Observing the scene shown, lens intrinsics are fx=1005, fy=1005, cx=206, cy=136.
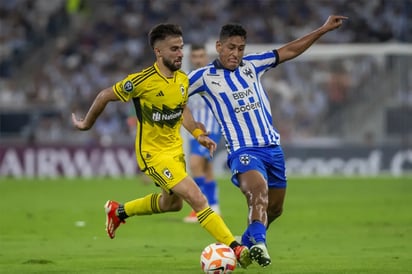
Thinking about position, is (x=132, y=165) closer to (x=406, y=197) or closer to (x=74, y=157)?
(x=74, y=157)

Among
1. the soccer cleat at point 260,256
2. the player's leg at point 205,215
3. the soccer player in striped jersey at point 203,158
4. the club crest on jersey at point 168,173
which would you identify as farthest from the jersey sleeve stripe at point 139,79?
the soccer player in striped jersey at point 203,158

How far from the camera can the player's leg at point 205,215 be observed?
9469mm

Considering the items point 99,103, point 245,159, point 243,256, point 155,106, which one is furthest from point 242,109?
point 243,256

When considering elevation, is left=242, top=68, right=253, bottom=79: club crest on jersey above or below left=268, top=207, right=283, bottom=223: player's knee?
above

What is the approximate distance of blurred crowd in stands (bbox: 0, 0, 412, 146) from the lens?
3222cm

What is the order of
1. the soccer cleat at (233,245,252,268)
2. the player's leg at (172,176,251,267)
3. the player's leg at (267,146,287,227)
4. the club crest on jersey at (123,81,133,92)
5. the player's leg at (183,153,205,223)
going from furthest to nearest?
the player's leg at (183,153,205,223), the player's leg at (267,146,287,227), the club crest on jersey at (123,81,133,92), the player's leg at (172,176,251,267), the soccer cleat at (233,245,252,268)

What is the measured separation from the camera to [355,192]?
2236cm

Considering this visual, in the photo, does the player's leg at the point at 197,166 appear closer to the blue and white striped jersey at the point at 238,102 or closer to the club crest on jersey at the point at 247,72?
the blue and white striped jersey at the point at 238,102

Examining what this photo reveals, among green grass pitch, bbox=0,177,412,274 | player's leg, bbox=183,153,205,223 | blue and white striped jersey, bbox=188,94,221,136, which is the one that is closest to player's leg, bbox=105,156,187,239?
green grass pitch, bbox=0,177,412,274

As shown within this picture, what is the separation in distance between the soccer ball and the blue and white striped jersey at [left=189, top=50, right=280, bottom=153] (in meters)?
1.47

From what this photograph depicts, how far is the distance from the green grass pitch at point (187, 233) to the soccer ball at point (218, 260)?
2.49 ft

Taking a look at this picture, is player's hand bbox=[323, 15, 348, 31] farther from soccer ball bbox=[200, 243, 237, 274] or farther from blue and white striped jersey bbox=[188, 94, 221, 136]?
blue and white striped jersey bbox=[188, 94, 221, 136]

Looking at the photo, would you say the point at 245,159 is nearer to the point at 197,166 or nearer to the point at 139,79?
the point at 139,79

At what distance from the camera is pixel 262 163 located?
10.1m
